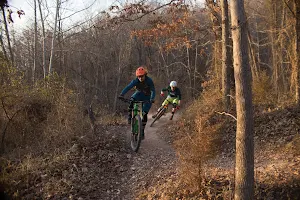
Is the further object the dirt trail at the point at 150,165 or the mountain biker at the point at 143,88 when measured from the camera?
the mountain biker at the point at 143,88

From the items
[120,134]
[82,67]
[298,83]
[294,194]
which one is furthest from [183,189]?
[82,67]

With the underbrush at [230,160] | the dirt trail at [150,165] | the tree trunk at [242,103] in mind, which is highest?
the tree trunk at [242,103]

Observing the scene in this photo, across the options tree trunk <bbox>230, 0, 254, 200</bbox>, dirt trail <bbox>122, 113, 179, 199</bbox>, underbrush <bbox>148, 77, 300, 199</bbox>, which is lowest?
dirt trail <bbox>122, 113, 179, 199</bbox>

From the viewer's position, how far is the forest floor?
17.9ft

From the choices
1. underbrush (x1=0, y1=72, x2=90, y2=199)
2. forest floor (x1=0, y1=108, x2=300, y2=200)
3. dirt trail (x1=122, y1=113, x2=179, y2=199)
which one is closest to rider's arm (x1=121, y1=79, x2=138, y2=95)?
forest floor (x1=0, y1=108, x2=300, y2=200)

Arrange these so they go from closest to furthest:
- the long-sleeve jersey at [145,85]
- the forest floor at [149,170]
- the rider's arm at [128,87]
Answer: the forest floor at [149,170] < the rider's arm at [128,87] < the long-sleeve jersey at [145,85]

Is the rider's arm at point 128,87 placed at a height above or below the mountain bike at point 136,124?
above

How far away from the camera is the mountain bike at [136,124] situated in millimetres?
7684

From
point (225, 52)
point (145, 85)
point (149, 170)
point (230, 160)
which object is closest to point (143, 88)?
point (145, 85)

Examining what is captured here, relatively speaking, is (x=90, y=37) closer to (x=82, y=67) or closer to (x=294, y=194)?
(x=82, y=67)

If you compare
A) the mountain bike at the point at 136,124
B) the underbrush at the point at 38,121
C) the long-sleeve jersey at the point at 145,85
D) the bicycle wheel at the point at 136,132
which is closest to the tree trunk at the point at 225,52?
the long-sleeve jersey at the point at 145,85

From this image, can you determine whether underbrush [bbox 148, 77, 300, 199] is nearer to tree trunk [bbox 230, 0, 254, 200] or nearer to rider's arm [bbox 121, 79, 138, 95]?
tree trunk [bbox 230, 0, 254, 200]

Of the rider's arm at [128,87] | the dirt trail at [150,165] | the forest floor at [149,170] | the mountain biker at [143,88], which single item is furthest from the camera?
the mountain biker at [143,88]

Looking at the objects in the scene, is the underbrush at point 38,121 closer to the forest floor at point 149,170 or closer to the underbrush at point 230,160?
the forest floor at point 149,170
